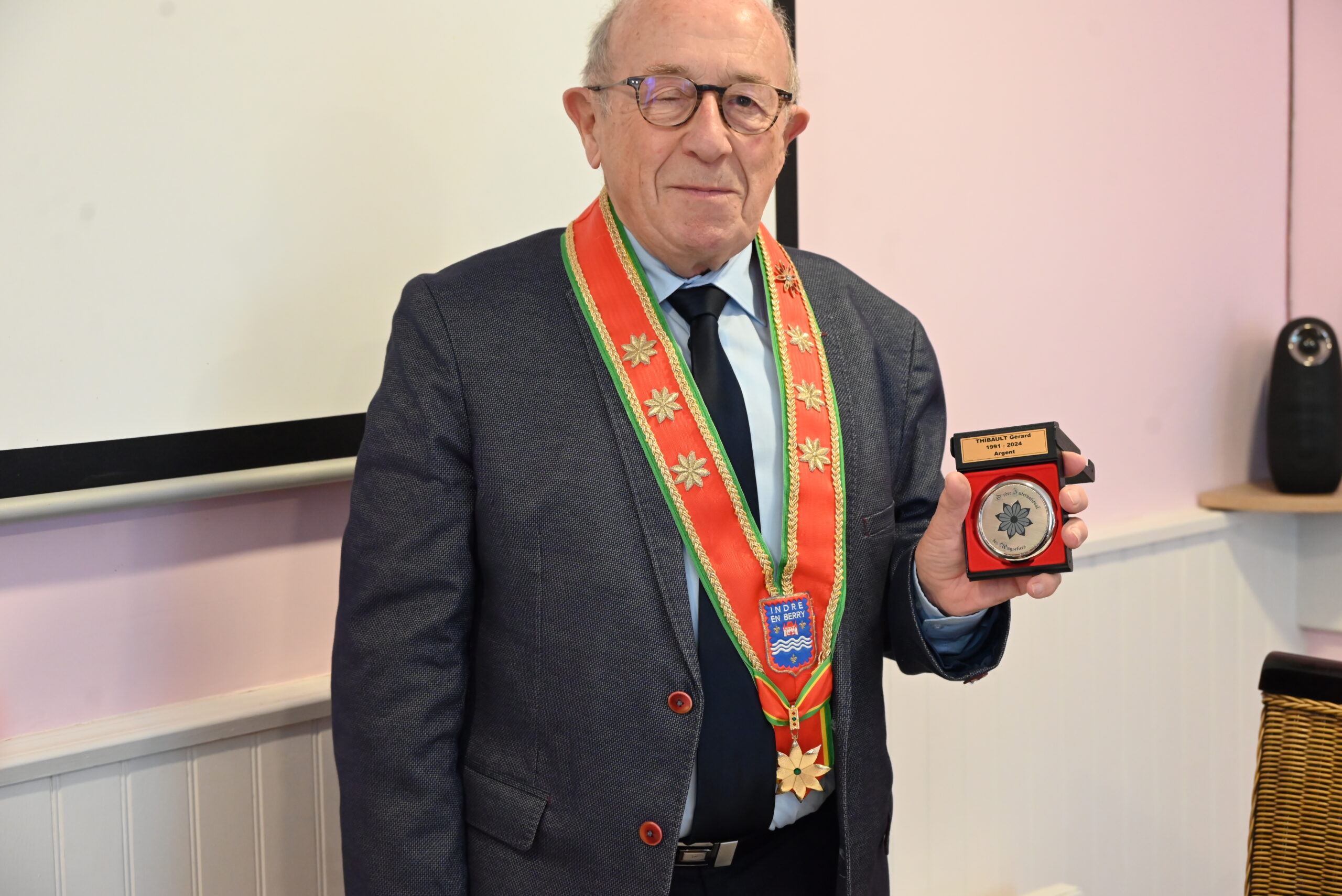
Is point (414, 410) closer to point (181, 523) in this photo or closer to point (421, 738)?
point (421, 738)

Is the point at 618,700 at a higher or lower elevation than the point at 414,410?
lower

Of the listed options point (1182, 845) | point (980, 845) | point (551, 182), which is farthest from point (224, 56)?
point (1182, 845)

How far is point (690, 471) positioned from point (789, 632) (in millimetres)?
209

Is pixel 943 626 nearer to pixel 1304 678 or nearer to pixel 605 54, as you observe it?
pixel 1304 678

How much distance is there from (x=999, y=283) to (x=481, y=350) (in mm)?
1428

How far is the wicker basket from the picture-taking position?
1.34 metres

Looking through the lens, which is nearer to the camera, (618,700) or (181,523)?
(618,700)

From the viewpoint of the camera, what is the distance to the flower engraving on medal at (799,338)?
1412 mm

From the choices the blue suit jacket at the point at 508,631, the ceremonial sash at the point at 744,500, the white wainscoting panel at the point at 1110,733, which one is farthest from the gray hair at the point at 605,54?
the white wainscoting panel at the point at 1110,733

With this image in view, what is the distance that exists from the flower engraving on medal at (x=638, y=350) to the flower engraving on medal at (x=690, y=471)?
119 mm

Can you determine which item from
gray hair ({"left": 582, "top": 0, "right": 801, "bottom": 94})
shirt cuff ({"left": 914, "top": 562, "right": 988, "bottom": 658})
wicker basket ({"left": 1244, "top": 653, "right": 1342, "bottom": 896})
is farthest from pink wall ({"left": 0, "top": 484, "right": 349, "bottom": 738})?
wicker basket ({"left": 1244, "top": 653, "right": 1342, "bottom": 896})

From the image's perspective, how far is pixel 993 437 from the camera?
1.28 meters

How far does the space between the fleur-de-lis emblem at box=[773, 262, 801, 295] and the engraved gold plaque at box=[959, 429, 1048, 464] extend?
312 mm

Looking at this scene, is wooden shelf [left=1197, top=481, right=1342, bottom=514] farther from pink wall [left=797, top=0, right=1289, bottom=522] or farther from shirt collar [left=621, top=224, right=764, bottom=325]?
shirt collar [left=621, top=224, right=764, bottom=325]
